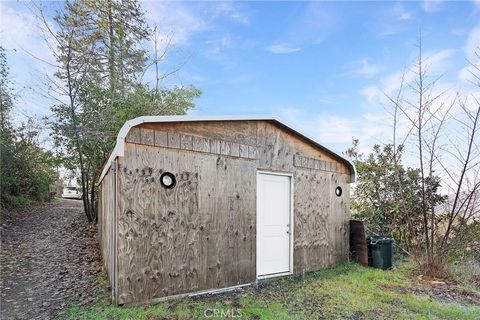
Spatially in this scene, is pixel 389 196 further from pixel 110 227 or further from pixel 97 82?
pixel 97 82

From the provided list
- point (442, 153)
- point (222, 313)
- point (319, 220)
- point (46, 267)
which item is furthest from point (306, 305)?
point (46, 267)

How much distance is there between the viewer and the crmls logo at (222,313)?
12.3ft

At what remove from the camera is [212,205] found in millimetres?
4691

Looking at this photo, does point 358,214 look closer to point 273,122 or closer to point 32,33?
point 273,122

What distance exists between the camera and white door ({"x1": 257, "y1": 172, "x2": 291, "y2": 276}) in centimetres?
536

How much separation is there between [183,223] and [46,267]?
394 cm

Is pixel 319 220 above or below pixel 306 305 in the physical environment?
above

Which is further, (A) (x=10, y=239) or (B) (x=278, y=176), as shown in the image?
(A) (x=10, y=239)

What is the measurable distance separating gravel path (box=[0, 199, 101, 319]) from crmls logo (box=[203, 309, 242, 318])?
1.83 meters

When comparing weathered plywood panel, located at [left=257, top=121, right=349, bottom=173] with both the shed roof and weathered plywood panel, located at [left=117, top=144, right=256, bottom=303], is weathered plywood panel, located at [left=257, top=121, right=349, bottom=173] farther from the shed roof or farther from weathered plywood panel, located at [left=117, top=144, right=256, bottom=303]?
weathered plywood panel, located at [left=117, top=144, right=256, bottom=303]

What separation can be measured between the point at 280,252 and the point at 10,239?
7.97m

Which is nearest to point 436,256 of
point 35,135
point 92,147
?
point 92,147

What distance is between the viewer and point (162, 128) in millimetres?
4258

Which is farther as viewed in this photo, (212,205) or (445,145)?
(445,145)
